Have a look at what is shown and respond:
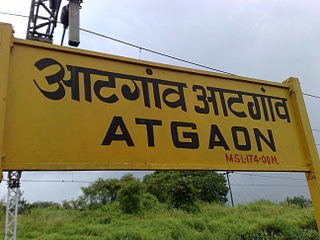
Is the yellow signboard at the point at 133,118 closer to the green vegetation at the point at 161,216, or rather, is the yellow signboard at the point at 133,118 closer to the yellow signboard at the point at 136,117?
the yellow signboard at the point at 136,117

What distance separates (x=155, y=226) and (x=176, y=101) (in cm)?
1337

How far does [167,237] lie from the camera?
1262 cm

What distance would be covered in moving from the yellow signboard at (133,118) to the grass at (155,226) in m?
10.4

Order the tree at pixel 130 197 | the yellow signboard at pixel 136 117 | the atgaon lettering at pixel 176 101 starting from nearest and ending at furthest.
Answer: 1. the yellow signboard at pixel 136 117
2. the atgaon lettering at pixel 176 101
3. the tree at pixel 130 197

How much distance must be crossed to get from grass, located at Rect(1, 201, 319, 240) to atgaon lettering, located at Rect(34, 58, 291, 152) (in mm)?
10366

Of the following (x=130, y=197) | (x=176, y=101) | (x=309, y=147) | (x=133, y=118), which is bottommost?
(x=309, y=147)

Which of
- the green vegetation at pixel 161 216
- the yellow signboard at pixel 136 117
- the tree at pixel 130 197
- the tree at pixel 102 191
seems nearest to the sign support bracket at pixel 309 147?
the yellow signboard at pixel 136 117

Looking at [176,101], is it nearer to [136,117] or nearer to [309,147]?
[136,117]

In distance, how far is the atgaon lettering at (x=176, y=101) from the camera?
2082mm

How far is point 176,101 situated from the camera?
2443mm

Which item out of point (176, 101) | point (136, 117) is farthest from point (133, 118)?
point (176, 101)

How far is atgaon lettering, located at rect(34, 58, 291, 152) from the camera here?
2.08 m

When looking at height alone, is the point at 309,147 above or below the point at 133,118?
below

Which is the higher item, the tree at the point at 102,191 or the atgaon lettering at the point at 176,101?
the tree at the point at 102,191
